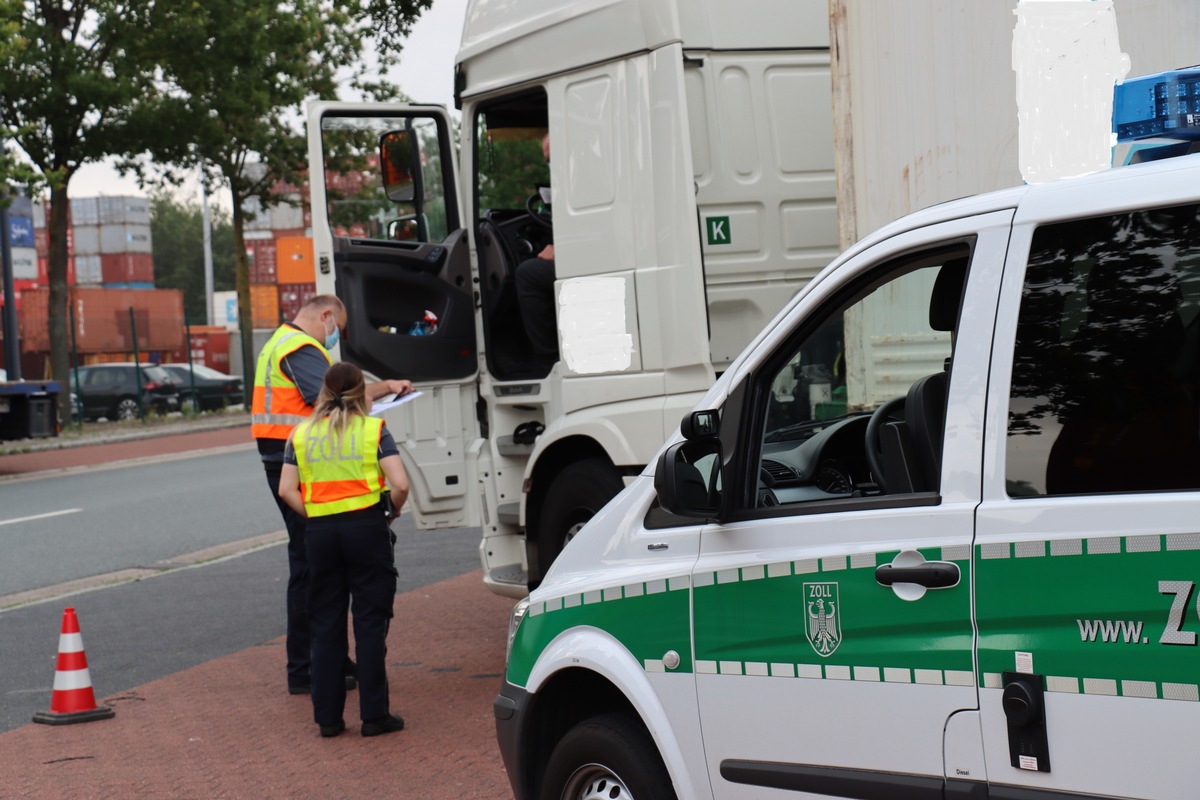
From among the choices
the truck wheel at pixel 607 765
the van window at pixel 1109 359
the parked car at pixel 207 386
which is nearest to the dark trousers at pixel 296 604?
the truck wheel at pixel 607 765

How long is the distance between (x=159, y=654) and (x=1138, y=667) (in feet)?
23.5

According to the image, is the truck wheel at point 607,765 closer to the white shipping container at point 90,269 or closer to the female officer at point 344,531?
the female officer at point 344,531

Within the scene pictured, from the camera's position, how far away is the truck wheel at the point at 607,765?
3.69 metres

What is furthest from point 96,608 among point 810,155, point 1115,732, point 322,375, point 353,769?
point 1115,732

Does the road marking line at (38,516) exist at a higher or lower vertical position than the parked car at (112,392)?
lower

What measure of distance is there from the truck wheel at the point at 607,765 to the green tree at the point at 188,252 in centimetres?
10393

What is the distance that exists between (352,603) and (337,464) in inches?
27.0

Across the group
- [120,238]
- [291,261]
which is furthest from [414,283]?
[120,238]

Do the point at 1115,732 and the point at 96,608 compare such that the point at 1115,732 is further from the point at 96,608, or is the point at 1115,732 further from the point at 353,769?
the point at 96,608

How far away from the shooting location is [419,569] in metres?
11.7

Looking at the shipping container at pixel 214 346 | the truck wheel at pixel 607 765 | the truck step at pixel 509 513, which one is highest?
the shipping container at pixel 214 346

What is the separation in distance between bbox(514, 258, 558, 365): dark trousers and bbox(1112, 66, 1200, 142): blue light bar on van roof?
16.2 feet

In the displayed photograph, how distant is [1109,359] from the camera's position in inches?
106

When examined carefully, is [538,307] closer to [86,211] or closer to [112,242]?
[112,242]
